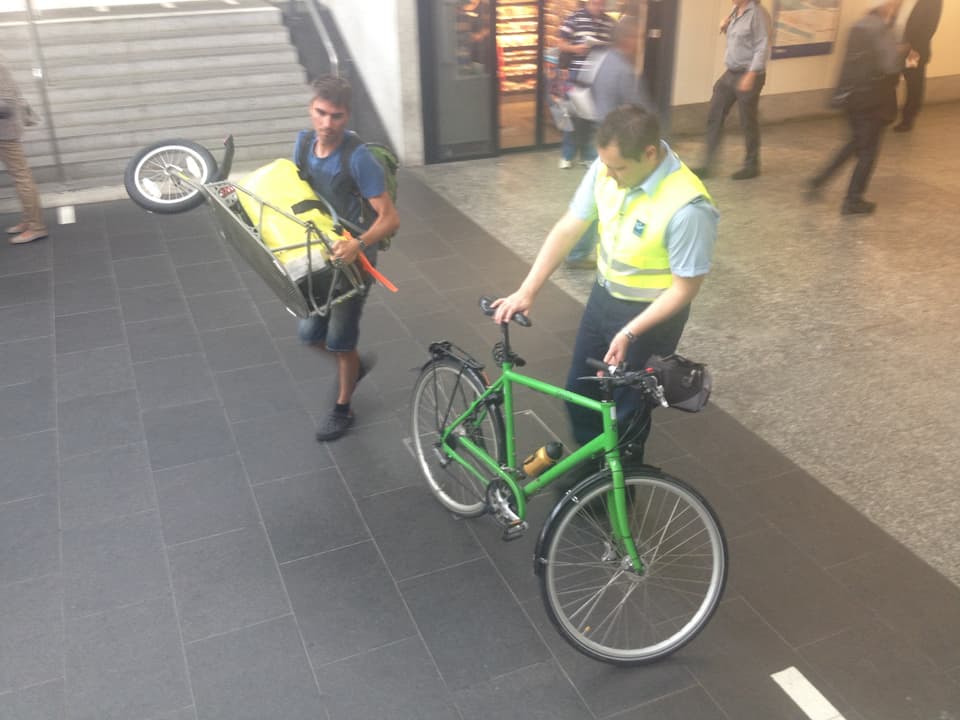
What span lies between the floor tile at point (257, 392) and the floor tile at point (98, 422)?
51 centimetres

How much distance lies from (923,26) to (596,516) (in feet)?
32.0

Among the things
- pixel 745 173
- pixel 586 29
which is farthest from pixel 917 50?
pixel 586 29

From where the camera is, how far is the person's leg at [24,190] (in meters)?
7.15

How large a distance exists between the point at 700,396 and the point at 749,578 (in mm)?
1055

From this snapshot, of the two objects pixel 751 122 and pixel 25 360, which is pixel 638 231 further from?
pixel 751 122

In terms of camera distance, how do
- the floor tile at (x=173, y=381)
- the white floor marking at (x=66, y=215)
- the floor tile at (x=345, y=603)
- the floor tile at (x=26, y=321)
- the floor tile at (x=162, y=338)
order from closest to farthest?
the floor tile at (x=345, y=603), the floor tile at (x=173, y=381), the floor tile at (x=162, y=338), the floor tile at (x=26, y=321), the white floor marking at (x=66, y=215)

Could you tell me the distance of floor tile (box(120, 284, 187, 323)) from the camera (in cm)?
608

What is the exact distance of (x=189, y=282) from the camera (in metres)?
6.57

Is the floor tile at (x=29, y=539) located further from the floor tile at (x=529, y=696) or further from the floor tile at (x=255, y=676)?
the floor tile at (x=529, y=696)

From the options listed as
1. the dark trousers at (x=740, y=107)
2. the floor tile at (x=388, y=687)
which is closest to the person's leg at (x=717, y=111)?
the dark trousers at (x=740, y=107)

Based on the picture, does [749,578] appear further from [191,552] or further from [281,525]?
[191,552]

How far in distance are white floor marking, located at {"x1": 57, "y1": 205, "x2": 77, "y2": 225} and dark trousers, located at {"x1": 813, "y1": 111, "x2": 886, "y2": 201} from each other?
22.6 ft

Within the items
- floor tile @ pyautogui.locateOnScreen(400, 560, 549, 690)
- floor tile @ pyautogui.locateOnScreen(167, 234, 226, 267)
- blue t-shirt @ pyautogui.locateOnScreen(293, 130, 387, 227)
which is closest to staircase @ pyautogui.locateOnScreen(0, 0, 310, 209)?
floor tile @ pyautogui.locateOnScreen(167, 234, 226, 267)

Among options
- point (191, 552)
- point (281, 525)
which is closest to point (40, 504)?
point (191, 552)
